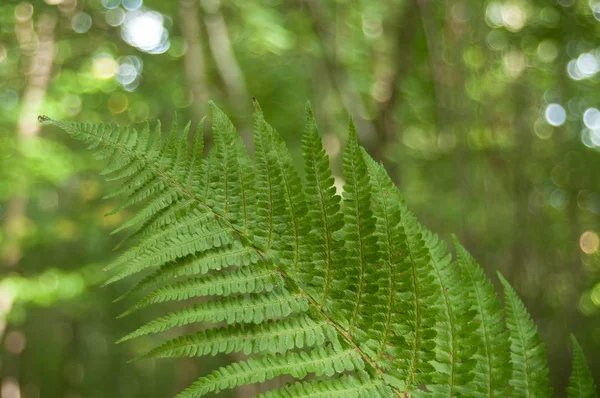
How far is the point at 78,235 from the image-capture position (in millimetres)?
6312

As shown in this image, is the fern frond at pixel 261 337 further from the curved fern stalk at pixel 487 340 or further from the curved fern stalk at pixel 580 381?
the curved fern stalk at pixel 580 381

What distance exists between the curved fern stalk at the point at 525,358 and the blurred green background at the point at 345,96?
6.17ft

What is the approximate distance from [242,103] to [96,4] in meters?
2.98

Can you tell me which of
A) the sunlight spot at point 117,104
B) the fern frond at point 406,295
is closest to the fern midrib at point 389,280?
the fern frond at point 406,295

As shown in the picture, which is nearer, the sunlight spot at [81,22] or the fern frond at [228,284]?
the fern frond at [228,284]

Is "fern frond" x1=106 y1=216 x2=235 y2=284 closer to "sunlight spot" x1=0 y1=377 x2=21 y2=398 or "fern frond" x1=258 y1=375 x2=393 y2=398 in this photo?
"fern frond" x1=258 y1=375 x2=393 y2=398

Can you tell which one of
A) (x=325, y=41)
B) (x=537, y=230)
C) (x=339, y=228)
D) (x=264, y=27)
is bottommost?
(x=537, y=230)

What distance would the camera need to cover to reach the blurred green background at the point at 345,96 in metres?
3.96

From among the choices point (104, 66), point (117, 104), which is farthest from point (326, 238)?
point (117, 104)

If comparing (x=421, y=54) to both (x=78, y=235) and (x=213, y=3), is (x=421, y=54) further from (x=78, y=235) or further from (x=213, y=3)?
(x=78, y=235)

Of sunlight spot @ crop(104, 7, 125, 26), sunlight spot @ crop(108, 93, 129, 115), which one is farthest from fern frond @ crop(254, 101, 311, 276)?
sunlight spot @ crop(108, 93, 129, 115)

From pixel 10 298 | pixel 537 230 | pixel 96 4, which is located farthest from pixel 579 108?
pixel 10 298

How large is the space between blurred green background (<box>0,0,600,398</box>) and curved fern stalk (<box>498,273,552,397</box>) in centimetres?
188

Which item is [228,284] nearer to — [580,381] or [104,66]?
[580,381]
